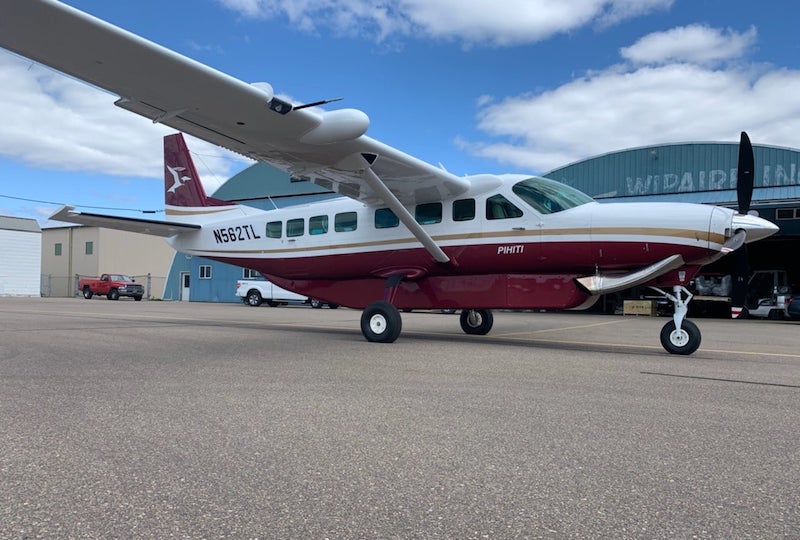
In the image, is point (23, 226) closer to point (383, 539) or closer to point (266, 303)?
point (266, 303)

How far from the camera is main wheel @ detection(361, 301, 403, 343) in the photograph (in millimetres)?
9969

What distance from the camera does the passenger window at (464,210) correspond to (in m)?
10.5

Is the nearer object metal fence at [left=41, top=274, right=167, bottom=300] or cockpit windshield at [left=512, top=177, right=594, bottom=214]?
cockpit windshield at [left=512, top=177, right=594, bottom=214]

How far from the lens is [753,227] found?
26.8 feet

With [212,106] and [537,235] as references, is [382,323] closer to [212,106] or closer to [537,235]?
[537,235]

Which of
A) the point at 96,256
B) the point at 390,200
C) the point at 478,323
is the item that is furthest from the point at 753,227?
the point at 96,256

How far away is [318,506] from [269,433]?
53.1 inches

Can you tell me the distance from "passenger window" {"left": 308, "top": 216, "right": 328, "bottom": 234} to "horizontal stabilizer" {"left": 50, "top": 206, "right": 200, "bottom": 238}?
3.53 m

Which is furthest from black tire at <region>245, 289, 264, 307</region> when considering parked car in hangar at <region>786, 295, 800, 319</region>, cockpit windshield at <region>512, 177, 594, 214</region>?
parked car in hangar at <region>786, 295, 800, 319</region>

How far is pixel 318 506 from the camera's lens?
266 cm

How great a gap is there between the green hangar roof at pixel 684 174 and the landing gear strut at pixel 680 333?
1960cm

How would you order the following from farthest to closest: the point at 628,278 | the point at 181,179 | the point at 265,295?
1. the point at 265,295
2. the point at 181,179
3. the point at 628,278

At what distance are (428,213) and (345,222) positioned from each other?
6.45ft

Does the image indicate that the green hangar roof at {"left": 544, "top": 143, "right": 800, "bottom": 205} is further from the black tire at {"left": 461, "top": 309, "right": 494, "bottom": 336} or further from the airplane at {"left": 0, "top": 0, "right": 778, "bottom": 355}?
the airplane at {"left": 0, "top": 0, "right": 778, "bottom": 355}
